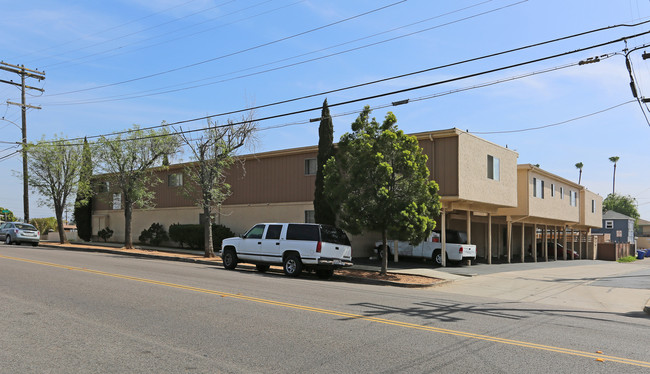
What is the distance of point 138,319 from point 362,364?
13.8ft

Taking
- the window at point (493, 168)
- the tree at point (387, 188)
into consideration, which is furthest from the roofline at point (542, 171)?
the tree at point (387, 188)

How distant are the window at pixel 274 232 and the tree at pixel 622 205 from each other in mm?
111757

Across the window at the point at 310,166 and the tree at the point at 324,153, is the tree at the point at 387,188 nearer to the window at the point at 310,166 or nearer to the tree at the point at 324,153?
the tree at the point at 324,153

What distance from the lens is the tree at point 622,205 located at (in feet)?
367

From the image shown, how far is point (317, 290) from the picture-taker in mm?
13141

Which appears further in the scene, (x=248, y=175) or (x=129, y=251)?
(x=248, y=175)

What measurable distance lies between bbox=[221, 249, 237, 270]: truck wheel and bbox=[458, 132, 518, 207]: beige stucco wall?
10.1 metres

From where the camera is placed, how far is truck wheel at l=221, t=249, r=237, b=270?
19641 mm

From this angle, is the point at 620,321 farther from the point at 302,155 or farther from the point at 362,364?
the point at 302,155

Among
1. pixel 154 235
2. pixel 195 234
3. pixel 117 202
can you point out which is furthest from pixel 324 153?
pixel 117 202

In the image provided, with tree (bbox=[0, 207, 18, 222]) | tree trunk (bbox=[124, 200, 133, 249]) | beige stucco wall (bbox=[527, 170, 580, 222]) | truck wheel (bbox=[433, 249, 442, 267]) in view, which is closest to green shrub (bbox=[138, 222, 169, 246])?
tree trunk (bbox=[124, 200, 133, 249])

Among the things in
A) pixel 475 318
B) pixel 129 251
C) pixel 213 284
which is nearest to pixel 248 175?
pixel 129 251

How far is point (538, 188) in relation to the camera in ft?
110

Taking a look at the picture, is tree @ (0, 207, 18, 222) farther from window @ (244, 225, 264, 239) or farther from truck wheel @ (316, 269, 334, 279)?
truck wheel @ (316, 269, 334, 279)
